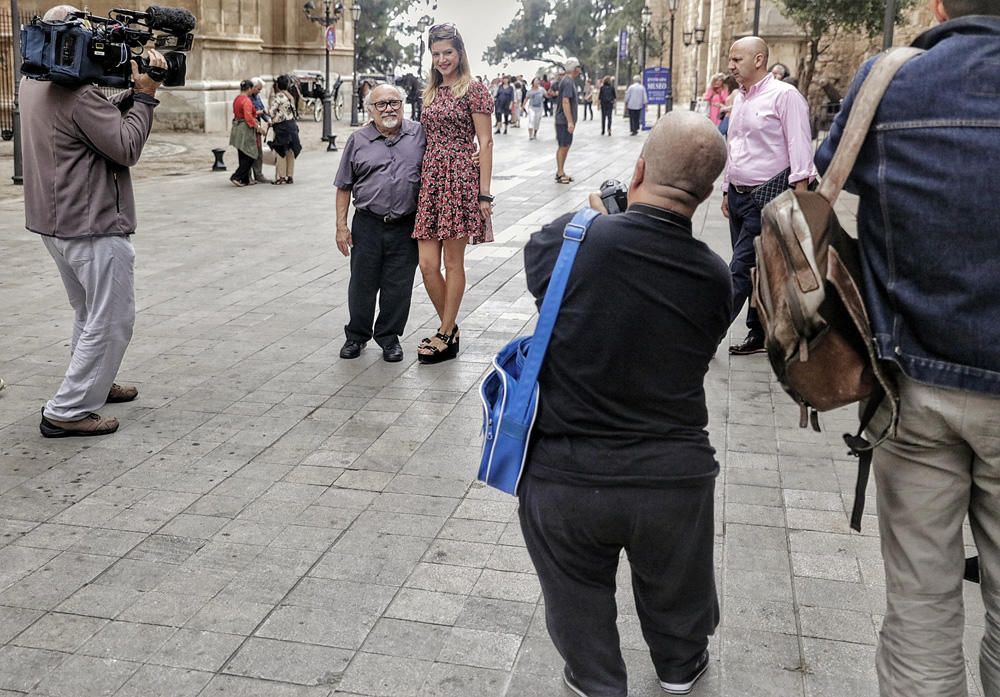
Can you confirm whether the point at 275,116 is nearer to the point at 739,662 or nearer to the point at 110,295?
the point at 110,295

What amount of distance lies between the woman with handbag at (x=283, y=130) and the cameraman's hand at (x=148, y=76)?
1263 cm

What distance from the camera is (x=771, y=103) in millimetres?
7039

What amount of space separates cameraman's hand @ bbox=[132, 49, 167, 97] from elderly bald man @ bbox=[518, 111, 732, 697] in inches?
126

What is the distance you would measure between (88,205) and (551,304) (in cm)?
339

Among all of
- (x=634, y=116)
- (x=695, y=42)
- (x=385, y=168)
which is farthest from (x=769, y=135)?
(x=695, y=42)

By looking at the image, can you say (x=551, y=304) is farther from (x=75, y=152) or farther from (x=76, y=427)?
(x=76, y=427)

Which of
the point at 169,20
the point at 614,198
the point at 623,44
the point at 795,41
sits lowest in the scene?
the point at 614,198

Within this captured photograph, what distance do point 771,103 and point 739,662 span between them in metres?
4.29

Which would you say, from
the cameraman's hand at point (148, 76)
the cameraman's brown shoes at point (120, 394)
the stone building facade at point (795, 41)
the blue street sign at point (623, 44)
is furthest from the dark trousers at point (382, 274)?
the blue street sign at point (623, 44)

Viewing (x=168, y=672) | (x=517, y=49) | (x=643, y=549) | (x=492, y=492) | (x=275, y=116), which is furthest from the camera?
(x=517, y=49)

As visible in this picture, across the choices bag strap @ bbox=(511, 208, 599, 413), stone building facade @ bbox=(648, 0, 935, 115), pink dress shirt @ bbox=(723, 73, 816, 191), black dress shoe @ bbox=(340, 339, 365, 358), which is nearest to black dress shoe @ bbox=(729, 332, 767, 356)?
pink dress shirt @ bbox=(723, 73, 816, 191)

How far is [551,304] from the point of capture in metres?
2.87

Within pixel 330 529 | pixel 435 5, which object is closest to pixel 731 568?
pixel 330 529

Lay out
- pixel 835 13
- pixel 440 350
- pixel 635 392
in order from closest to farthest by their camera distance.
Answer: pixel 635 392
pixel 440 350
pixel 835 13
